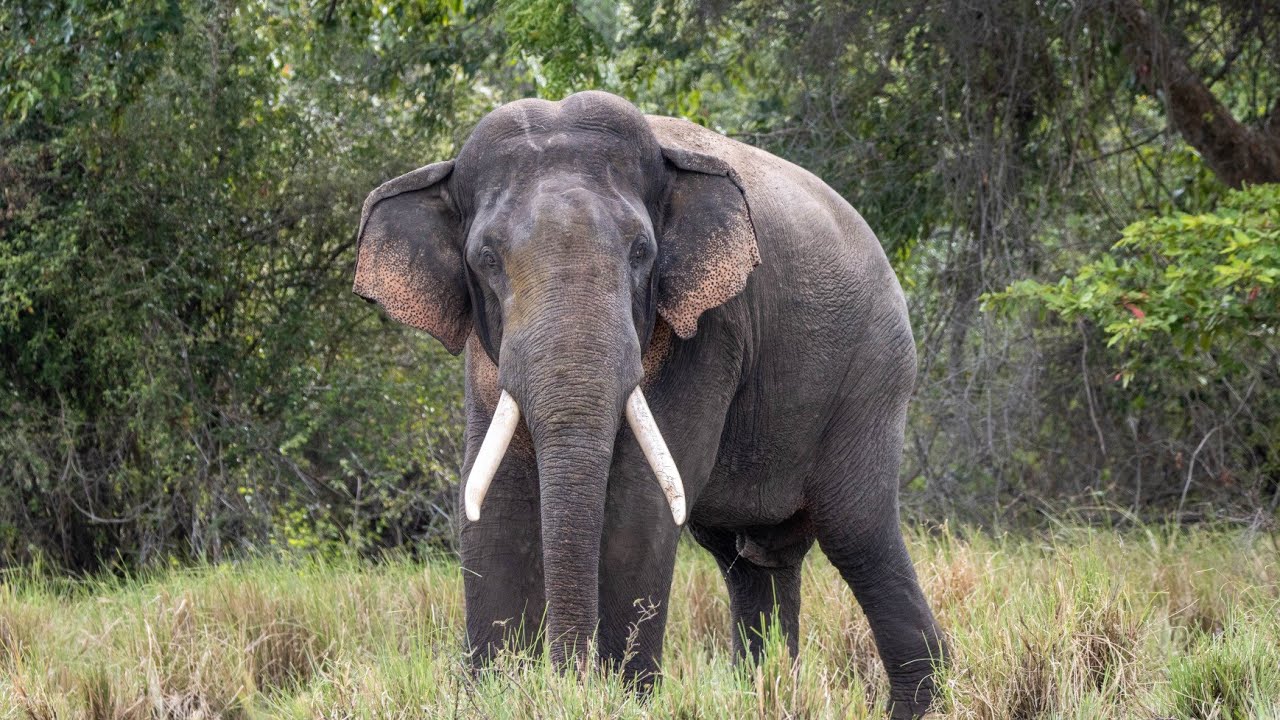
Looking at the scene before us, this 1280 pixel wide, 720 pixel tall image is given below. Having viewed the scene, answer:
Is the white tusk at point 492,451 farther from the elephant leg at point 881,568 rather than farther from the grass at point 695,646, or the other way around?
the elephant leg at point 881,568

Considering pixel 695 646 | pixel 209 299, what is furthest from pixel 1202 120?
pixel 209 299

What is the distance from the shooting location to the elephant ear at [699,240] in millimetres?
5035

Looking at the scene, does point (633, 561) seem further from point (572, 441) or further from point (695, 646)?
point (695, 646)

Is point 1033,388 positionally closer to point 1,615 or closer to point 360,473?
point 360,473

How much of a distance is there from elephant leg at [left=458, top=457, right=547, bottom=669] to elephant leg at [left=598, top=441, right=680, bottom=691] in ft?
0.87

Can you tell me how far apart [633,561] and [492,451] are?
60 cm

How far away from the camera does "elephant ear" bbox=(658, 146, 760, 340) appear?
504cm

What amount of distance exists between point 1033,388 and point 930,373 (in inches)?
30.9

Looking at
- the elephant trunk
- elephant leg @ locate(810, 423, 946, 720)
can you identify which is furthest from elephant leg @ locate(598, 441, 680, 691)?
elephant leg @ locate(810, 423, 946, 720)

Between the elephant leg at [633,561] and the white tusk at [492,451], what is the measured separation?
392mm

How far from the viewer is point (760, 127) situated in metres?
11.3

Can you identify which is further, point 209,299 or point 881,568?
point 209,299

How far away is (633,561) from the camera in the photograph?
16.1ft

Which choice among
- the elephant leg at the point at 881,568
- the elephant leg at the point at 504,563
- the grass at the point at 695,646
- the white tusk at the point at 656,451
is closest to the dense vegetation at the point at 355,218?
the grass at the point at 695,646
